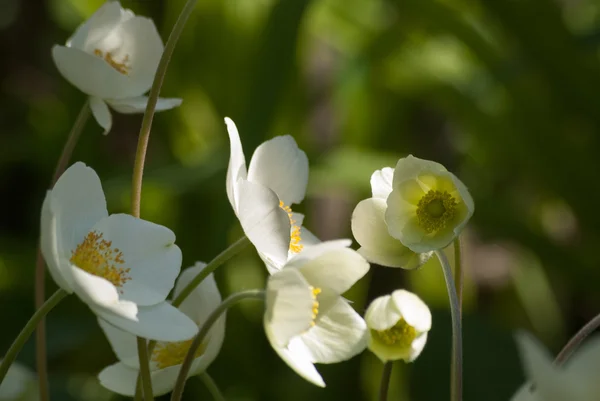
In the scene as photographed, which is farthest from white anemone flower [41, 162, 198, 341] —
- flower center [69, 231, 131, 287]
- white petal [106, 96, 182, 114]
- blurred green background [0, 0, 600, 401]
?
blurred green background [0, 0, 600, 401]

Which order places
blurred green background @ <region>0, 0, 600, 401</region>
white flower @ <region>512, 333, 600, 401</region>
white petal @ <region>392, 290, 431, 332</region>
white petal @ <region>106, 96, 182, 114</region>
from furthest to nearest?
blurred green background @ <region>0, 0, 600, 401</region> < white petal @ <region>106, 96, 182, 114</region> < white petal @ <region>392, 290, 431, 332</region> < white flower @ <region>512, 333, 600, 401</region>

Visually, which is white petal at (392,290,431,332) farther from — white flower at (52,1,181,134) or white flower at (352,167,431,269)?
white flower at (52,1,181,134)

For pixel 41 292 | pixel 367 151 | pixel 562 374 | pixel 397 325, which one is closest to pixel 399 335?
pixel 397 325

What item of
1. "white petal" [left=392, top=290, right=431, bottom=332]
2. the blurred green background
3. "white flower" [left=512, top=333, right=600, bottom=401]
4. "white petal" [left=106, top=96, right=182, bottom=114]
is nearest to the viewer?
"white flower" [left=512, top=333, right=600, bottom=401]

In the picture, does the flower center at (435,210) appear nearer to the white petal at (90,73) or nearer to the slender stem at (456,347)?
the slender stem at (456,347)

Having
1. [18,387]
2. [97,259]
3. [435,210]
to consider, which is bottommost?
[18,387]

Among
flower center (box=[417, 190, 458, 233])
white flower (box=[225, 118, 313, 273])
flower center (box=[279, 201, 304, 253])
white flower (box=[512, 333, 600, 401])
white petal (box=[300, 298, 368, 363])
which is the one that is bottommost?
flower center (box=[279, 201, 304, 253])

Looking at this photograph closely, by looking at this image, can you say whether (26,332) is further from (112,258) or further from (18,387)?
(18,387)
